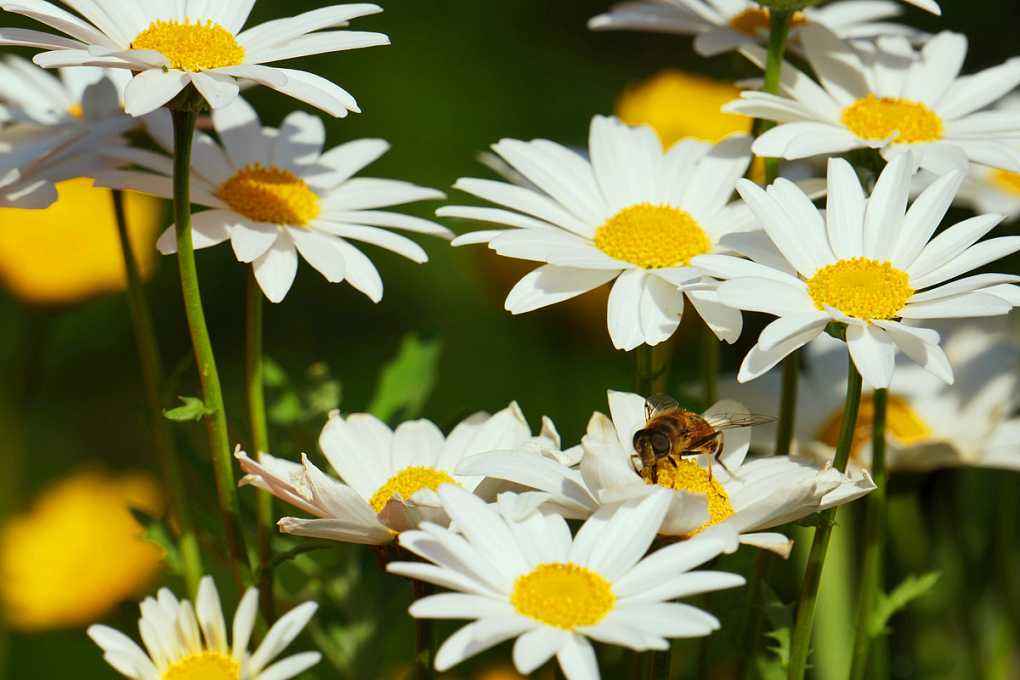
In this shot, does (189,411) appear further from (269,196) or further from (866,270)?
(866,270)

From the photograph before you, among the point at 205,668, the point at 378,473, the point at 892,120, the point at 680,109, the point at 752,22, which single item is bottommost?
the point at 205,668

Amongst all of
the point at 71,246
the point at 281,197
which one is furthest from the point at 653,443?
the point at 71,246

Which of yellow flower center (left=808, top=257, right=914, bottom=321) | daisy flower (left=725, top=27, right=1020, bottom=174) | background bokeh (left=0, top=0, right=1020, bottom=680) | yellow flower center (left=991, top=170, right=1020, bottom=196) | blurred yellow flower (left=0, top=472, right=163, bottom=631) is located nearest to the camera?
yellow flower center (left=808, top=257, right=914, bottom=321)

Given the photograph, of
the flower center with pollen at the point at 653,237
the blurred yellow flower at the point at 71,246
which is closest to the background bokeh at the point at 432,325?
the blurred yellow flower at the point at 71,246

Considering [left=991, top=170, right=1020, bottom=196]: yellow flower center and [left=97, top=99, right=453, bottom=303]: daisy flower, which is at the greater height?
[left=991, top=170, right=1020, bottom=196]: yellow flower center

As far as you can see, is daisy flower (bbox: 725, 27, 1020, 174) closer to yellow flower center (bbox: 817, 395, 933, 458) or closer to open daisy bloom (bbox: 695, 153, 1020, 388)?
open daisy bloom (bbox: 695, 153, 1020, 388)

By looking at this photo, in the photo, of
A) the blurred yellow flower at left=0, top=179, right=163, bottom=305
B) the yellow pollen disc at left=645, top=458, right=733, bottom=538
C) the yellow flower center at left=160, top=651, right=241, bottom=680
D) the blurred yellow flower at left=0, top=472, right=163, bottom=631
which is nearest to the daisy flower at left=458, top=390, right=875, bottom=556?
the yellow pollen disc at left=645, top=458, right=733, bottom=538

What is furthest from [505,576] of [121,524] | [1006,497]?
[121,524]
